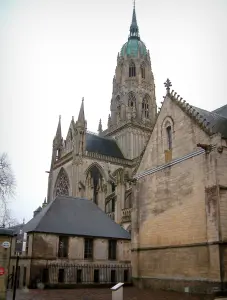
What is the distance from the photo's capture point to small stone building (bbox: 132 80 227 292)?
703 inches

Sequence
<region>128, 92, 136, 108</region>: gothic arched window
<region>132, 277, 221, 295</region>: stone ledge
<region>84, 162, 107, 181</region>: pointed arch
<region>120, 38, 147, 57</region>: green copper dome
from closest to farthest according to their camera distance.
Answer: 1. <region>132, 277, 221, 295</region>: stone ledge
2. <region>84, 162, 107, 181</region>: pointed arch
3. <region>128, 92, 136, 108</region>: gothic arched window
4. <region>120, 38, 147, 57</region>: green copper dome

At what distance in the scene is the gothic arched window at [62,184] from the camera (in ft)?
176

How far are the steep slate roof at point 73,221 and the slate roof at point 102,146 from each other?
963 inches

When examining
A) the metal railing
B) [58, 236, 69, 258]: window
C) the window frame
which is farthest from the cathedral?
[58, 236, 69, 258]: window

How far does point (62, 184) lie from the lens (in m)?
55.2

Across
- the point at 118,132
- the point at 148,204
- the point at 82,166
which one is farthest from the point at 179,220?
the point at 118,132

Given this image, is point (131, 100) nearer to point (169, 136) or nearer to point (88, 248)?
point (88, 248)

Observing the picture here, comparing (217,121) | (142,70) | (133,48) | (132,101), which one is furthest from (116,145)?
(217,121)

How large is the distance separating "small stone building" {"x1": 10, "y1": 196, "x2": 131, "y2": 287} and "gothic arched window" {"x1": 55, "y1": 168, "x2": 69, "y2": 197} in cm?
2350

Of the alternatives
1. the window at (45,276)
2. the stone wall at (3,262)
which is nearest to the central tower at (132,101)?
the window at (45,276)

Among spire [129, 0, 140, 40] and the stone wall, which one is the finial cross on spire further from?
spire [129, 0, 140, 40]

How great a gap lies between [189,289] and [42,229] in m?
11.5

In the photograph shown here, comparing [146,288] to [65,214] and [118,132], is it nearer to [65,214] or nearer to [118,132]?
[65,214]

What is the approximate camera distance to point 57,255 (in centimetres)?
2506
